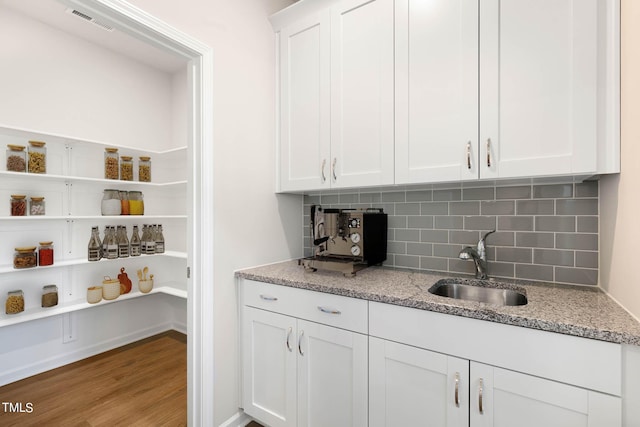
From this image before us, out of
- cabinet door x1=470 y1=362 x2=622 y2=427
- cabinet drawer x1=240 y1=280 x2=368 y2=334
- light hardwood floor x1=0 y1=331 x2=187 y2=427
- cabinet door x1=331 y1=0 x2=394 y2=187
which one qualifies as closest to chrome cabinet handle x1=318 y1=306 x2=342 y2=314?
A: cabinet drawer x1=240 y1=280 x2=368 y2=334

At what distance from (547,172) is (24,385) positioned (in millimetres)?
3626

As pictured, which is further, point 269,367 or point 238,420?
point 238,420

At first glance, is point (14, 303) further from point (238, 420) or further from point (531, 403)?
point (531, 403)

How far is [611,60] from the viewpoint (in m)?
1.10

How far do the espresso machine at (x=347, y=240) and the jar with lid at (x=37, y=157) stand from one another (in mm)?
2194

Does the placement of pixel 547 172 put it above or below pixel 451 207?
above

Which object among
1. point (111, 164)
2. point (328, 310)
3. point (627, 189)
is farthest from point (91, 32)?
point (627, 189)

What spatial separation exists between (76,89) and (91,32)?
0.50 metres

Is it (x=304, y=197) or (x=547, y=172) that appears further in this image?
(x=304, y=197)

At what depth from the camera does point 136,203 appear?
282cm

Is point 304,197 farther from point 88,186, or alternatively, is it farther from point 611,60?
point 88,186

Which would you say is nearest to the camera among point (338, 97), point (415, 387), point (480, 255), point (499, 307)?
point (499, 307)

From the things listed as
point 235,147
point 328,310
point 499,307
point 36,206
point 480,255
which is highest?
point 235,147

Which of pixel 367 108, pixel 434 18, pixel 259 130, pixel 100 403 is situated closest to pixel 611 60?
pixel 434 18
